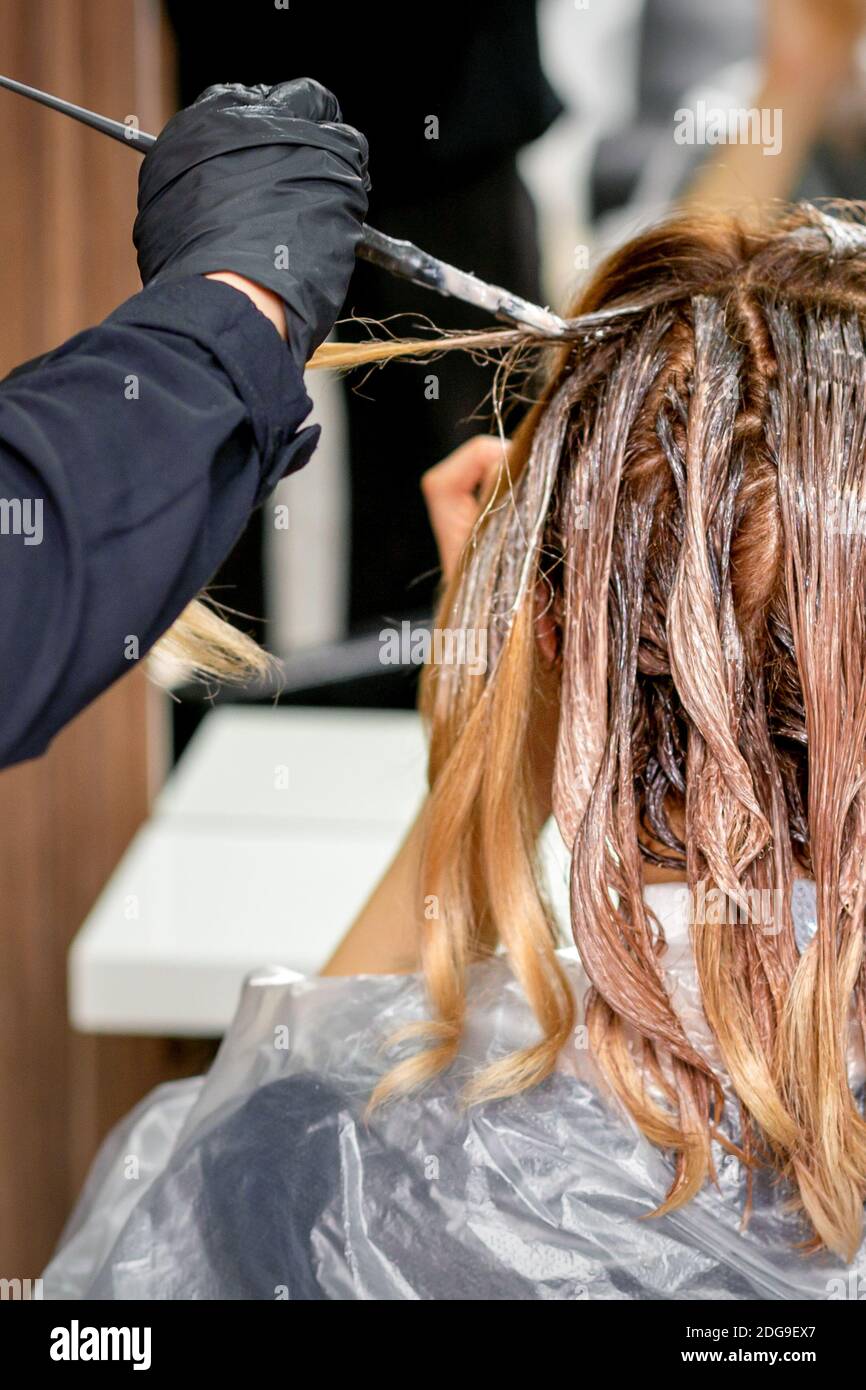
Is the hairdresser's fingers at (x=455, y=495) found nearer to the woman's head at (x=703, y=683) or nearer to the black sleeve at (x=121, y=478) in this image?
the woman's head at (x=703, y=683)

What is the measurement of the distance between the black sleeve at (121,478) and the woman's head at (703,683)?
11.2 inches

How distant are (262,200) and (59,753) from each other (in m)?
1.03

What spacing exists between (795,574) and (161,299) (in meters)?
0.37

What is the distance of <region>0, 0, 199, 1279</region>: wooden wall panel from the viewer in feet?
4.10

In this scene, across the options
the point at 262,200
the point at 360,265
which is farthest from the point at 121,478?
the point at 360,265

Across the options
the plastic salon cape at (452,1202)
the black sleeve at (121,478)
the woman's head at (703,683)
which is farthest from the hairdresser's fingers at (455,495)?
the black sleeve at (121,478)

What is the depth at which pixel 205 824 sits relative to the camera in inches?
58.9

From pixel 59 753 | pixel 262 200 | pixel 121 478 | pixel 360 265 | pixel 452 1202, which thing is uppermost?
pixel 360 265

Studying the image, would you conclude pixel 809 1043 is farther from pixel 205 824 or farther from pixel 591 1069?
Answer: pixel 205 824

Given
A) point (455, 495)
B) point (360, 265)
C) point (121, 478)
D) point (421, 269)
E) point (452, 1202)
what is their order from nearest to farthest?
point (121, 478) → point (421, 269) → point (452, 1202) → point (455, 495) → point (360, 265)

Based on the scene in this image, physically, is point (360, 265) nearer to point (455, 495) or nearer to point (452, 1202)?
point (455, 495)

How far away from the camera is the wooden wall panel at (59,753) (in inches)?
49.2

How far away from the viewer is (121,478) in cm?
44

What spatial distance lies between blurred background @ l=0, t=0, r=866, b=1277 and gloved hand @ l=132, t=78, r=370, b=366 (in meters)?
0.79
